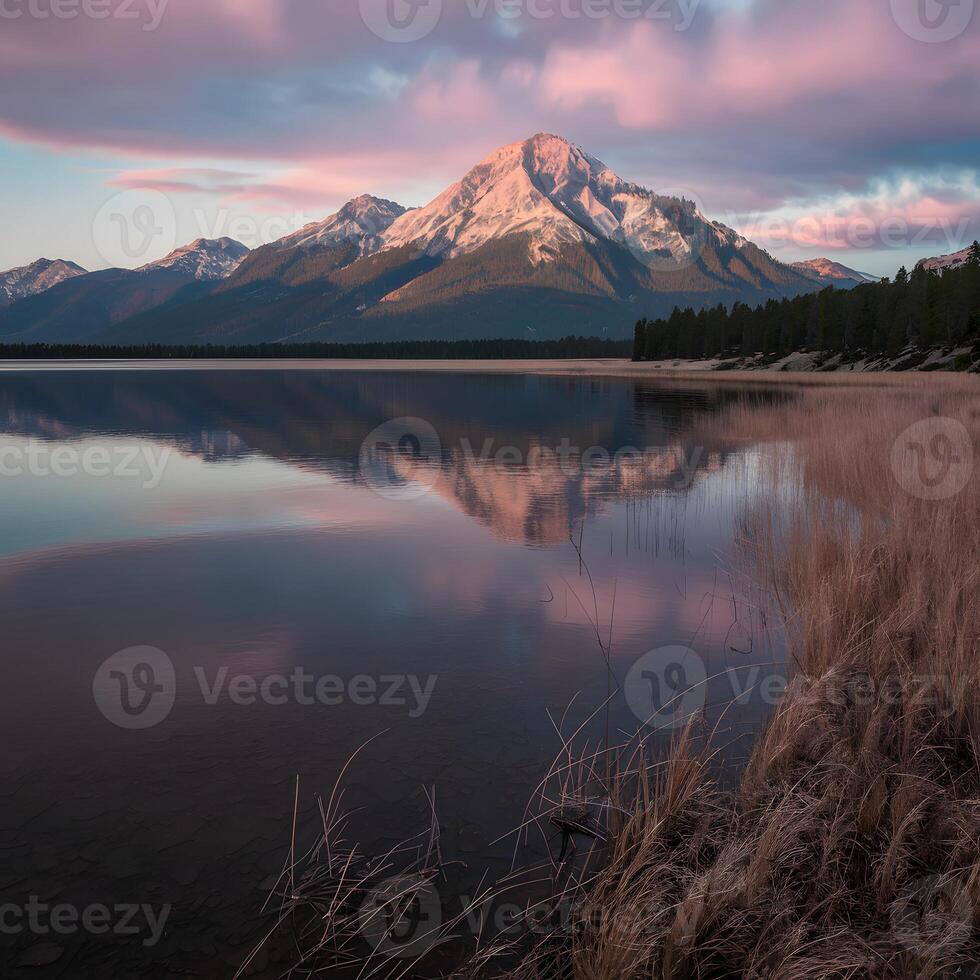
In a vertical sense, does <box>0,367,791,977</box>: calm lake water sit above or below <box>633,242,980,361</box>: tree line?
below

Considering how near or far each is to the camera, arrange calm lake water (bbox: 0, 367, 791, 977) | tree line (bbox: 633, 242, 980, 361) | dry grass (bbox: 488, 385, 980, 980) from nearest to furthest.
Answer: dry grass (bbox: 488, 385, 980, 980)
calm lake water (bbox: 0, 367, 791, 977)
tree line (bbox: 633, 242, 980, 361)

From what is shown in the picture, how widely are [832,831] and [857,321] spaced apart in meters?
105

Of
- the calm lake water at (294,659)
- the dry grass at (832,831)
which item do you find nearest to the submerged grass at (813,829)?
the dry grass at (832,831)

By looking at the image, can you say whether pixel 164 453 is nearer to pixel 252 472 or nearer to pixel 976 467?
pixel 252 472

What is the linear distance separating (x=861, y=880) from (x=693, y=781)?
4.04ft

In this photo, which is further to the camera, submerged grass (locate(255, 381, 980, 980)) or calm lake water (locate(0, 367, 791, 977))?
calm lake water (locate(0, 367, 791, 977))

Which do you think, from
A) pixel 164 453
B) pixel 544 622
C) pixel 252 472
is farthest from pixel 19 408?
pixel 544 622

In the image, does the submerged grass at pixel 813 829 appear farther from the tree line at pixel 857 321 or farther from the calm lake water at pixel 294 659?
the tree line at pixel 857 321

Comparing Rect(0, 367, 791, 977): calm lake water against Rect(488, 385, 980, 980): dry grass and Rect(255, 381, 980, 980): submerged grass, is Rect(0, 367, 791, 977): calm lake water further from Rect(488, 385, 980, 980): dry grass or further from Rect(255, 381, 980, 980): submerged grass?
Rect(488, 385, 980, 980): dry grass

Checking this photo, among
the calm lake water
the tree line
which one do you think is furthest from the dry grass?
the tree line

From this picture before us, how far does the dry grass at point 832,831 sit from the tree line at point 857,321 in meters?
74.6

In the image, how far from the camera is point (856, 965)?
4219 mm

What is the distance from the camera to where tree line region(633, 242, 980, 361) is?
3017 inches

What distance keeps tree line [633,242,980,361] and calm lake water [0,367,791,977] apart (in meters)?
69.9
